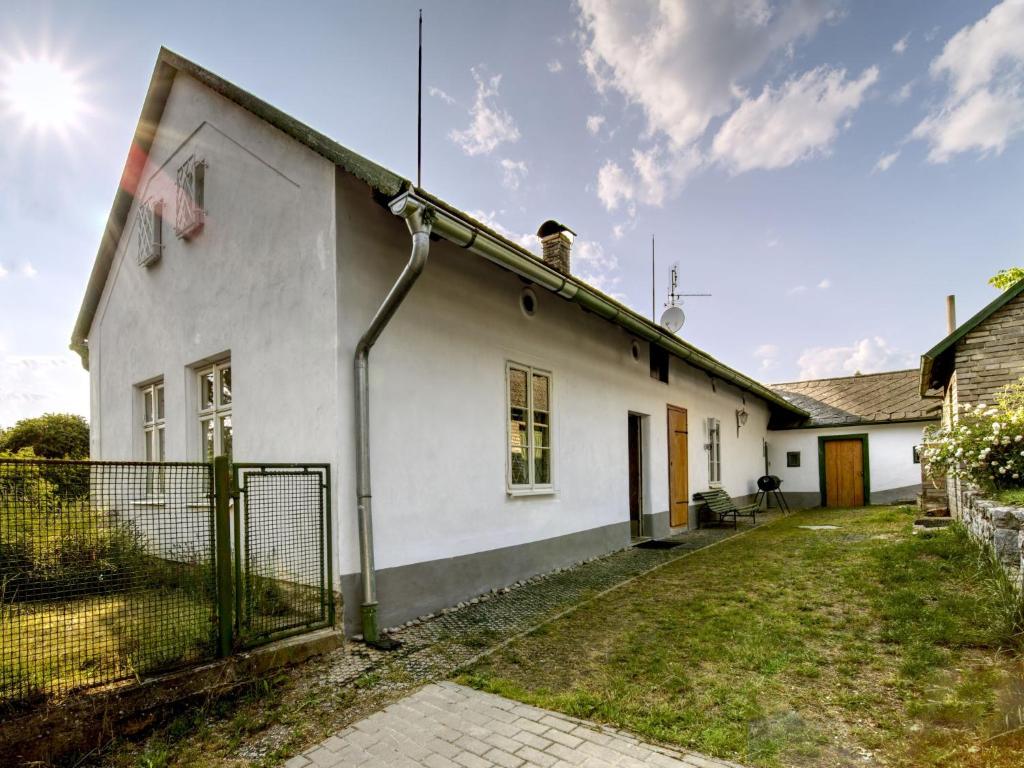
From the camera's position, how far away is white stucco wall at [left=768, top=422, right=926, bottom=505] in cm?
1493

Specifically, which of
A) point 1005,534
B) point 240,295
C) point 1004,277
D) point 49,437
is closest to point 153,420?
point 240,295

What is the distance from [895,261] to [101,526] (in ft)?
39.6

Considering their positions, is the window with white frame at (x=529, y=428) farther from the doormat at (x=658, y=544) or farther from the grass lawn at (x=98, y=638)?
the grass lawn at (x=98, y=638)

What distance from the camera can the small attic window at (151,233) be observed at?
688 centimetres

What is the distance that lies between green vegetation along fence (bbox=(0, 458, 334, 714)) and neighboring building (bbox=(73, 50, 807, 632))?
245mm

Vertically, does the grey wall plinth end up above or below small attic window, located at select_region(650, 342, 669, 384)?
below

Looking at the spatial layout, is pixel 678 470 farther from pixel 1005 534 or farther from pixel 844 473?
pixel 844 473

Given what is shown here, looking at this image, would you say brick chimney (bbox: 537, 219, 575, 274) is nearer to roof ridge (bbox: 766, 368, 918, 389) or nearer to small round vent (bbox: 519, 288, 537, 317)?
small round vent (bbox: 519, 288, 537, 317)

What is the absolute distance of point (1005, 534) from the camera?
14.7 feet

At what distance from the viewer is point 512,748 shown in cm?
266

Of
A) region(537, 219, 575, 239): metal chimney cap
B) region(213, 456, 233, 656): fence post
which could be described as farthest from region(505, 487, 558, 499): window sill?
region(537, 219, 575, 239): metal chimney cap

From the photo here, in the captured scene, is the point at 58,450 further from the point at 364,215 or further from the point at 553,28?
the point at 553,28

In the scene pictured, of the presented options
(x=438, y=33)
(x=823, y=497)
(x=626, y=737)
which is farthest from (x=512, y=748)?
(x=823, y=497)

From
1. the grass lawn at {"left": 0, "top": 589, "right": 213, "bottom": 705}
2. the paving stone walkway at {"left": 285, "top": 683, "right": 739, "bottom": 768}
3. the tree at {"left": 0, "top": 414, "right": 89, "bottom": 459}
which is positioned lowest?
the paving stone walkway at {"left": 285, "top": 683, "right": 739, "bottom": 768}
